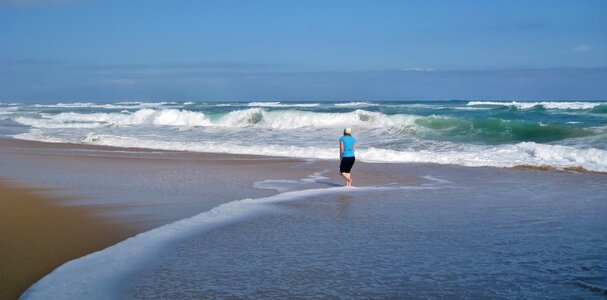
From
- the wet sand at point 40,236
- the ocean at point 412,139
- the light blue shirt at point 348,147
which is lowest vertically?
the wet sand at point 40,236

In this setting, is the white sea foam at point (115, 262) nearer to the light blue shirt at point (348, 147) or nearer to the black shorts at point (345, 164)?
the black shorts at point (345, 164)

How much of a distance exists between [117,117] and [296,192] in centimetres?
3954

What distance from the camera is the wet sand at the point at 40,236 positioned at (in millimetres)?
5082

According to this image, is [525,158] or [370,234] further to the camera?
[525,158]

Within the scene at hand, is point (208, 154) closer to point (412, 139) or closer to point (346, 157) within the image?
point (412, 139)

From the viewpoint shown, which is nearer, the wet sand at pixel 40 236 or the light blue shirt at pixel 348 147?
the wet sand at pixel 40 236

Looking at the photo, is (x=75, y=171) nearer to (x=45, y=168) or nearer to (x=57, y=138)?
(x=45, y=168)

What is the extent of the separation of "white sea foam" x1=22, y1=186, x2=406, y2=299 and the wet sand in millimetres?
159

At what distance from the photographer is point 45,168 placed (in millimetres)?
13406

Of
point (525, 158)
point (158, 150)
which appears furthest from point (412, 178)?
point (158, 150)

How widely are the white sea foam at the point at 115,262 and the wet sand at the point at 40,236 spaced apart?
159mm

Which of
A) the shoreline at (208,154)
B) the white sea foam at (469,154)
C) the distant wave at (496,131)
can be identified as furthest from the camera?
the distant wave at (496,131)

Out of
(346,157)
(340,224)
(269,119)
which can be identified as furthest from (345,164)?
(269,119)

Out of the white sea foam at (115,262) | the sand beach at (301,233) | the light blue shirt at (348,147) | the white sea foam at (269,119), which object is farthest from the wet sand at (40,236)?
the white sea foam at (269,119)
